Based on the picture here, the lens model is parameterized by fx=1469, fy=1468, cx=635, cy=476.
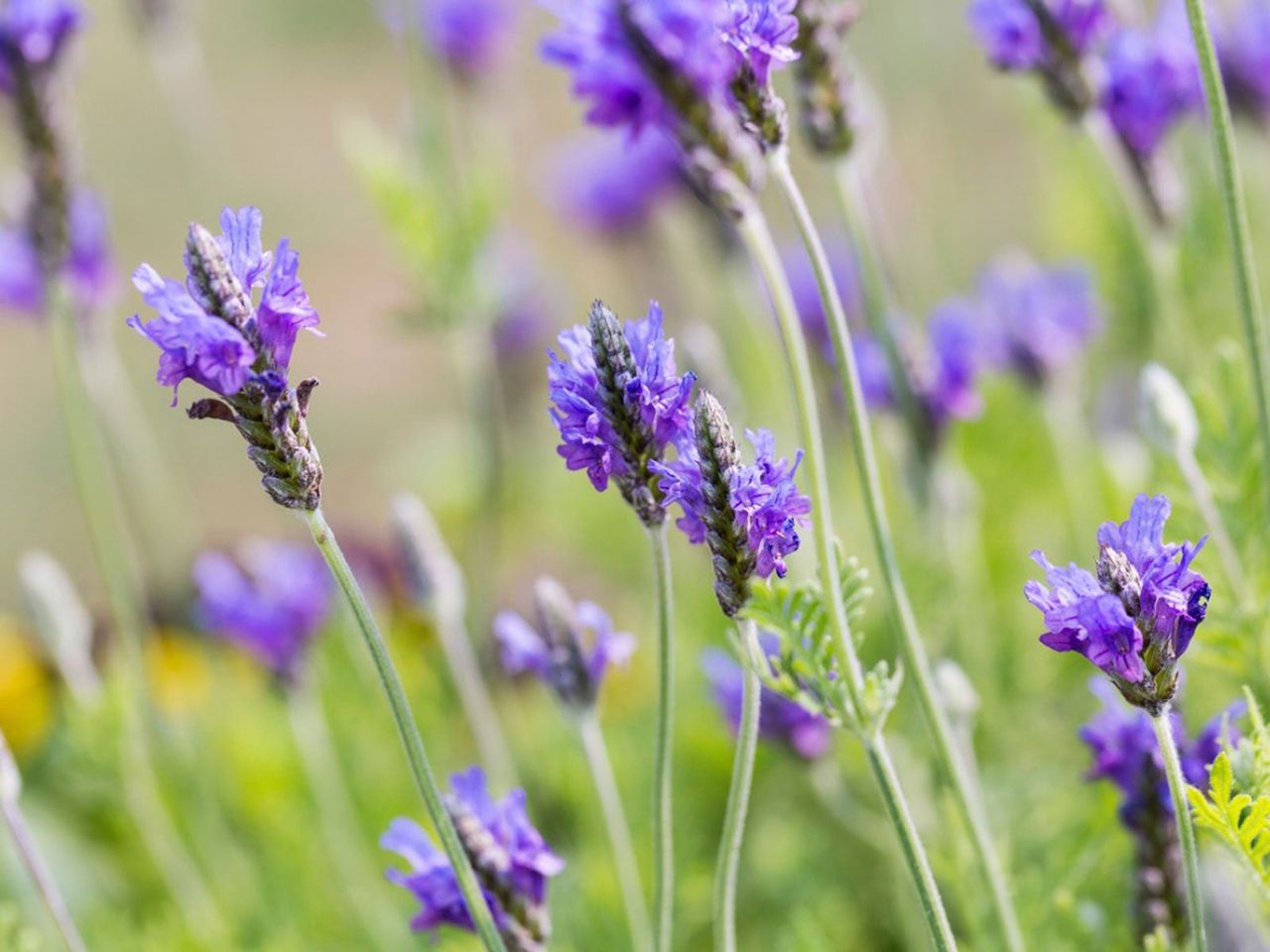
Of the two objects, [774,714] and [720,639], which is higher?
→ [720,639]

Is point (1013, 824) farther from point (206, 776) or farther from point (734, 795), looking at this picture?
point (206, 776)

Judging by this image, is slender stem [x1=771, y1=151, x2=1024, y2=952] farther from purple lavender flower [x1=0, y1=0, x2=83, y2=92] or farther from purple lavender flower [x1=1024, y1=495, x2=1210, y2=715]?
purple lavender flower [x1=0, y1=0, x2=83, y2=92]

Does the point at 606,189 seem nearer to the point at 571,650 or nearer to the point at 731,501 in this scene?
the point at 571,650

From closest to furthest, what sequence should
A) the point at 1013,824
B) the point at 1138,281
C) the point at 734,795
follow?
the point at 734,795, the point at 1013,824, the point at 1138,281

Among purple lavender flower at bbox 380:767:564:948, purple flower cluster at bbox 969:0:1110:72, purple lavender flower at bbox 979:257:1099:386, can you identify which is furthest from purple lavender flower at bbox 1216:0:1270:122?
purple lavender flower at bbox 380:767:564:948

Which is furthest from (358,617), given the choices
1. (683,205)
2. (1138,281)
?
(683,205)

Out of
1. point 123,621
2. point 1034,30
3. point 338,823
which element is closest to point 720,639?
point 338,823

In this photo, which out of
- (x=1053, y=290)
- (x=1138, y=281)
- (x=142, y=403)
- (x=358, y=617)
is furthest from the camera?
(x=142, y=403)
